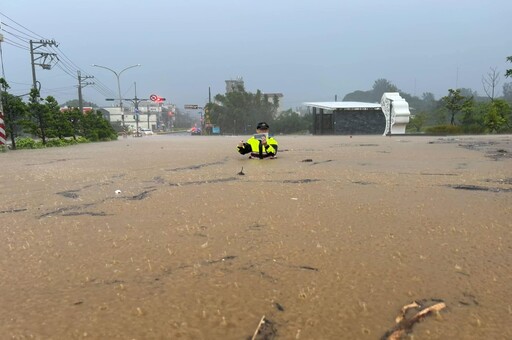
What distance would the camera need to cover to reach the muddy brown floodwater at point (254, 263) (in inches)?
51.9

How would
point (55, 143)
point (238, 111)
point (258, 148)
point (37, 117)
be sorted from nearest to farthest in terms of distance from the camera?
point (258, 148) < point (37, 117) < point (55, 143) < point (238, 111)

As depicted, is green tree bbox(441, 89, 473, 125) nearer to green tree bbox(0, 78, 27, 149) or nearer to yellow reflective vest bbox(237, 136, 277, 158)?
yellow reflective vest bbox(237, 136, 277, 158)

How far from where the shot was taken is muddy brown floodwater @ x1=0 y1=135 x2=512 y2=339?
1.32 metres

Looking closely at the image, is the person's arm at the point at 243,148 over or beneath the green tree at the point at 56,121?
beneath

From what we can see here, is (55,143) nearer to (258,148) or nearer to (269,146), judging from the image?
(258,148)

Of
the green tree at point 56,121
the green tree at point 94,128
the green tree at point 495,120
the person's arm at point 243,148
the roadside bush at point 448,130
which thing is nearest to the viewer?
the person's arm at point 243,148

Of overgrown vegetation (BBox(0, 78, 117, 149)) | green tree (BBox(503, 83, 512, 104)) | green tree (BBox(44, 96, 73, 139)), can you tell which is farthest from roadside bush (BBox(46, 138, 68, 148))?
green tree (BBox(503, 83, 512, 104))

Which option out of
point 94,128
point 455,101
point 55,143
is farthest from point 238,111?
point 55,143

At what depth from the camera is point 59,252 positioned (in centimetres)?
204

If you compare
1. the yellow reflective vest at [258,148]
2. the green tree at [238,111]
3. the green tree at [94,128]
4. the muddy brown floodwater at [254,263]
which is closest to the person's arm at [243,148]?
the yellow reflective vest at [258,148]

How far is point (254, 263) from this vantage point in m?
1.84

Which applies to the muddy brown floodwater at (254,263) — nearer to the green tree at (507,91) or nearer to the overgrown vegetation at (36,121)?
the overgrown vegetation at (36,121)

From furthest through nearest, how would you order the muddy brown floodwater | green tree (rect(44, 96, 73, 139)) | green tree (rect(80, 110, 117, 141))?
green tree (rect(80, 110, 117, 141)) < green tree (rect(44, 96, 73, 139)) < the muddy brown floodwater

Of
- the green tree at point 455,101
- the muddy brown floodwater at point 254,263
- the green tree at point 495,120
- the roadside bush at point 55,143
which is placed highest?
the green tree at point 455,101
